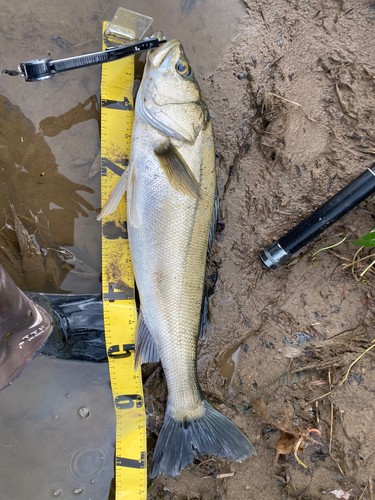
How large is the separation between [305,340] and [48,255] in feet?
7.49

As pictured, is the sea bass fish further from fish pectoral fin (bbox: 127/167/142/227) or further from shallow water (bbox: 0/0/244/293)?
shallow water (bbox: 0/0/244/293)

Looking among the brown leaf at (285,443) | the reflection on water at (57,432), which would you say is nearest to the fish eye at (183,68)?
the reflection on water at (57,432)

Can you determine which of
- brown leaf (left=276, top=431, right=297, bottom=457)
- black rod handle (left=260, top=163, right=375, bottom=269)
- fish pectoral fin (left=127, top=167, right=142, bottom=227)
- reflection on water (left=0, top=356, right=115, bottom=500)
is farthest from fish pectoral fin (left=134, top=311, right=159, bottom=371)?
brown leaf (left=276, top=431, right=297, bottom=457)

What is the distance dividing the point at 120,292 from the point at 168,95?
1556mm

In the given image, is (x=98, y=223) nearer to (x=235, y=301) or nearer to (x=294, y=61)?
(x=235, y=301)

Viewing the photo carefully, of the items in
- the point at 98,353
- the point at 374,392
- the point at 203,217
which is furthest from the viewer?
the point at 98,353

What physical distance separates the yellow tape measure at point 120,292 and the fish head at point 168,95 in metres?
0.40

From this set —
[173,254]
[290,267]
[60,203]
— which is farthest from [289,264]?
[60,203]

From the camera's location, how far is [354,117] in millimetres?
2523

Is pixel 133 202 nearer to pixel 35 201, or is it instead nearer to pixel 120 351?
pixel 35 201

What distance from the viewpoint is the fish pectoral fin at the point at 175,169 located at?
2188mm

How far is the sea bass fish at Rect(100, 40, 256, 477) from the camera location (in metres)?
2.21

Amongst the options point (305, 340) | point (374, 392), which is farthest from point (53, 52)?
point (374, 392)

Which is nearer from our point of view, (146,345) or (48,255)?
(146,345)
